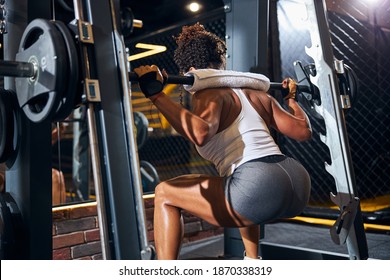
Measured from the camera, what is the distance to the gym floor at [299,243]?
2.33 metres

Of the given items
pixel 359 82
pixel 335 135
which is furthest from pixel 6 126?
pixel 359 82

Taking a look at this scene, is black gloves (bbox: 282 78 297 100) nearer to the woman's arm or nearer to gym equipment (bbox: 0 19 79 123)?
the woman's arm

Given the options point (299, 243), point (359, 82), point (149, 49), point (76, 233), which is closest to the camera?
point (76, 233)

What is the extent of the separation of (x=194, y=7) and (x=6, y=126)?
359cm

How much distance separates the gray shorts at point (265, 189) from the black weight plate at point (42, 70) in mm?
636

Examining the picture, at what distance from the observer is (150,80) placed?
133cm

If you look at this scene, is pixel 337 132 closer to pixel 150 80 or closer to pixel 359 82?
pixel 150 80

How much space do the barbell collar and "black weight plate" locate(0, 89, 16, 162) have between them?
226 millimetres

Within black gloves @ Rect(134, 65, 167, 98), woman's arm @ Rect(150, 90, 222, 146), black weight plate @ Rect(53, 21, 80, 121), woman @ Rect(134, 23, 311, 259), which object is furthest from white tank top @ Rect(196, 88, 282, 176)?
black weight plate @ Rect(53, 21, 80, 121)

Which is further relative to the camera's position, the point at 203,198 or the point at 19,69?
the point at 203,198

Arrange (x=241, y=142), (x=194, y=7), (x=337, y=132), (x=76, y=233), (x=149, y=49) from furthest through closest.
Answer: (x=194, y=7)
(x=149, y=49)
(x=76, y=233)
(x=337, y=132)
(x=241, y=142)

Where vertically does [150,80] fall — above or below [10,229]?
above

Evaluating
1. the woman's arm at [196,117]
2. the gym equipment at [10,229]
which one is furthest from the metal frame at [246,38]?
the gym equipment at [10,229]

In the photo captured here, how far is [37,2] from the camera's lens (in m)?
1.45
